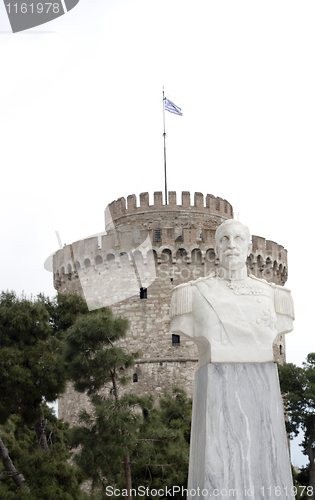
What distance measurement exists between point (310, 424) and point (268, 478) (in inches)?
648

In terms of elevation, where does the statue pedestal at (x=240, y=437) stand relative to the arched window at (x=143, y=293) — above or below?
below

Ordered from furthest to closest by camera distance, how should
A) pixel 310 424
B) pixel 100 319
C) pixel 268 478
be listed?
pixel 310 424 < pixel 100 319 < pixel 268 478

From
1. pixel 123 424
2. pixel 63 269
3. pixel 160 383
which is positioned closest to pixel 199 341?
pixel 123 424

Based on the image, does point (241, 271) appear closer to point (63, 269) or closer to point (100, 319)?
point (100, 319)

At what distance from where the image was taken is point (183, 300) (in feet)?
16.7

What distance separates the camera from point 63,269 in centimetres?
2361

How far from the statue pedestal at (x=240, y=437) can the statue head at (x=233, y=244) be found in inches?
33.9

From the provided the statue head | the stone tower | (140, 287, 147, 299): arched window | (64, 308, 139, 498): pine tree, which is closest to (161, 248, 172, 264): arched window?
the stone tower

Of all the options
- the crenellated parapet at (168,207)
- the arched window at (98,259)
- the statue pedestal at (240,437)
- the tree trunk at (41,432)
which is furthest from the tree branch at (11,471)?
the crenellated parapet at (168,207)

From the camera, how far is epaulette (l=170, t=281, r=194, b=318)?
508 cm

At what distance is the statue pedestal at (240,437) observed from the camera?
14.7ft

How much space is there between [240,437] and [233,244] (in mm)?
1549

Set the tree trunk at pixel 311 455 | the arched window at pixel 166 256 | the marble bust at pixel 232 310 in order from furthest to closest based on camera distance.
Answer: the arched window at pixel 166 256, the tree trunk at pixel 311 455, the marble bust at pixel 232 310

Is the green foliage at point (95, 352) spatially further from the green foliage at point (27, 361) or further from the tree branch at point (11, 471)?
the tree branch at point (11, 471)
